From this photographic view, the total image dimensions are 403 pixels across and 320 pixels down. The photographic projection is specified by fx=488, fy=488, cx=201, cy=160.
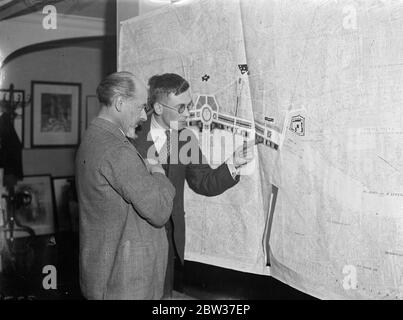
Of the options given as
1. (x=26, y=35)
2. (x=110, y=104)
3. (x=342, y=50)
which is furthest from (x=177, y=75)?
(x=26, y=35)

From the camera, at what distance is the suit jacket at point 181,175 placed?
1.70 m

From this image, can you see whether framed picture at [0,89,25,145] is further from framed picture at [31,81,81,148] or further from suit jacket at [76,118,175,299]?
suit jacket at [76,118,175,299]

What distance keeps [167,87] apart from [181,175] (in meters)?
0.33

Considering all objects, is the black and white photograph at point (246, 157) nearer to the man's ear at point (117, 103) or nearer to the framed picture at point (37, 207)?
the man's ear at point (117, 103)

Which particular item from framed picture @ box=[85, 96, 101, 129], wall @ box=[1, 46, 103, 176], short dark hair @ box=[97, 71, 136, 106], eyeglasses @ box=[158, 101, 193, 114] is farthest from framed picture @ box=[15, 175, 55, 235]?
short dark hair @ box=[97, 71, 136, 106]

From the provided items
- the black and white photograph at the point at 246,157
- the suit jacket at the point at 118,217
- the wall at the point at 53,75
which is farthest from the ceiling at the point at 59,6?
the wall at the point at 53,75

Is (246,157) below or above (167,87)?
below

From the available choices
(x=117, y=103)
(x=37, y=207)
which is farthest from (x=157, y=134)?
(x=37, y=207)

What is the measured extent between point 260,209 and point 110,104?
57cm

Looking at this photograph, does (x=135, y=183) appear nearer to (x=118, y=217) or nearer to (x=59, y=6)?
(x=118, y=217)

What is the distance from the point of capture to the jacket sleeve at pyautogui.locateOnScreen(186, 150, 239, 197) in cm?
164

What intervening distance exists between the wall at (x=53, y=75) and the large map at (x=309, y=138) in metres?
3.02

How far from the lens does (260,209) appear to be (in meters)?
1.56

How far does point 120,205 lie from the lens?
135 cm
